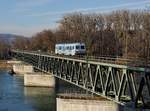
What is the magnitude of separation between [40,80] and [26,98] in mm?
22960

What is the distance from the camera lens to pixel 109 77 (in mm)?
56438

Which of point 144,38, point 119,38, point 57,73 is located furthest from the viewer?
point 119,38

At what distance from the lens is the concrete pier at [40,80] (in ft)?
367

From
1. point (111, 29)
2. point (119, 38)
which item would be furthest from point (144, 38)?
point (111, 29)

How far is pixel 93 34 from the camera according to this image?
161125 millimetres

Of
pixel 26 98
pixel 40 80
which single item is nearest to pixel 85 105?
pixel 26 98

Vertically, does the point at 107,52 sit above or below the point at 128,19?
below

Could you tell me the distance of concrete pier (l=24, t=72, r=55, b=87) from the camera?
367 feet

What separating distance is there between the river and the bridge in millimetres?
5145

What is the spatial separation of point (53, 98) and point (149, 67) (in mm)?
47121

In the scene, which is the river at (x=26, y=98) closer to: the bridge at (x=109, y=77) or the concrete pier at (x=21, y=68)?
the bridge at (x=109, y=77)

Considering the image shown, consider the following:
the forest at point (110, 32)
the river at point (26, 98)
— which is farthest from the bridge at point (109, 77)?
the forest at point (110, 32)

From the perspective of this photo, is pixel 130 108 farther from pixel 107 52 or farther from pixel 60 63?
pixel 107 52

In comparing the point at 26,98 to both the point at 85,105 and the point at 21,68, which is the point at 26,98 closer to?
the point at 85,105
